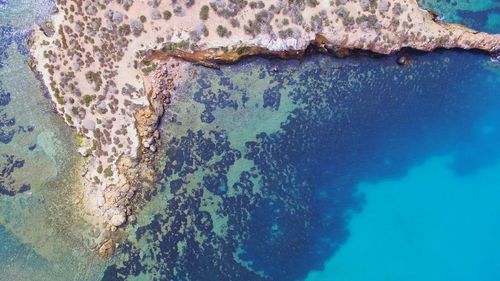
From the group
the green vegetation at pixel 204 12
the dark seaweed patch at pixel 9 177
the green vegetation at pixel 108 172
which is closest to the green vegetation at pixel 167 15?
the green vegetation at pixel 204 12

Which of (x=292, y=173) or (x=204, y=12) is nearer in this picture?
(x=204, y=12)

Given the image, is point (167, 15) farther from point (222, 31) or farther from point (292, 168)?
point (292, 168)

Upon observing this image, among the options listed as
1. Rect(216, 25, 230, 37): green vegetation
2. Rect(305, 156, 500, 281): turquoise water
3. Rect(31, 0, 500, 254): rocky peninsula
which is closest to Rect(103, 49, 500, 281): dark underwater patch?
Rect(305, 156, 500, 281): turquoise water

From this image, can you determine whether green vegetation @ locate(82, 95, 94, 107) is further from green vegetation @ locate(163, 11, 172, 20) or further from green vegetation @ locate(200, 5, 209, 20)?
green vegetation @ locate(200, 5, 209, 20)

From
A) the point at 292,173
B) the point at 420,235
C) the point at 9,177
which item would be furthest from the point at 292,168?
the point at 9,177

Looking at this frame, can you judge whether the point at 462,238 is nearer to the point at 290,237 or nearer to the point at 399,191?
the point at 399,191

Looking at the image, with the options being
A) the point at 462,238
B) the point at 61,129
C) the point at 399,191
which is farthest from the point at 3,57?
the point at 462,238

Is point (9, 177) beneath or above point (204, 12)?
beneath
